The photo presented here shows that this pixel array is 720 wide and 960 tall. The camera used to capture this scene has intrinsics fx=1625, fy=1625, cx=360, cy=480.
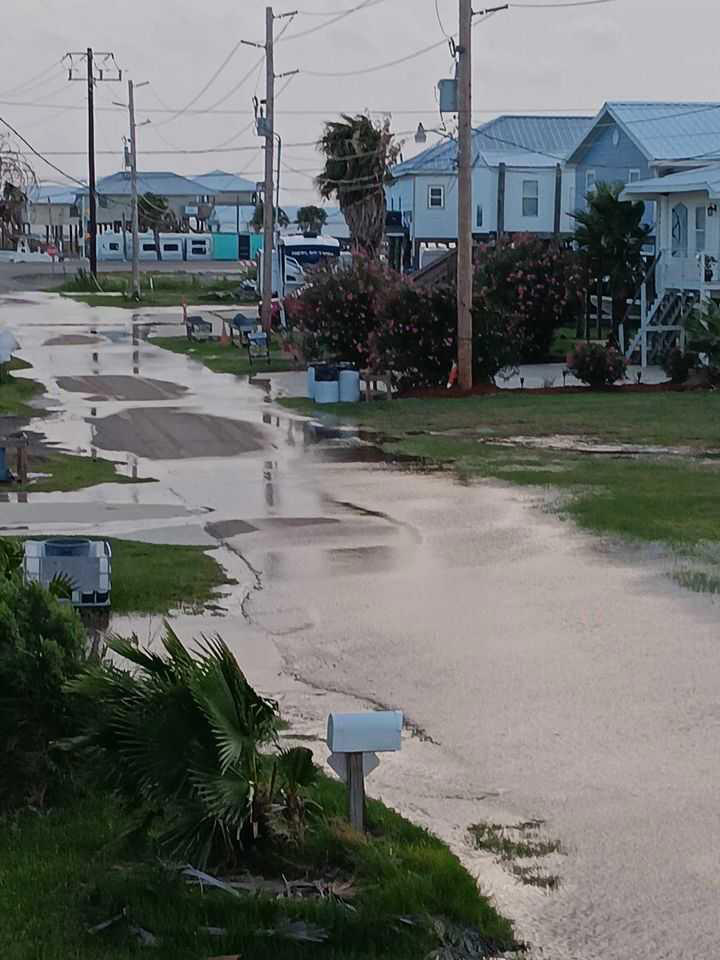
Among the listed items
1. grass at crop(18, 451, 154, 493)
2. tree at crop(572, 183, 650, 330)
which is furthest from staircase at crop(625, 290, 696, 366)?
grass at crop(18, 451, 154, 493)

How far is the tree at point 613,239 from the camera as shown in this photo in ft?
125

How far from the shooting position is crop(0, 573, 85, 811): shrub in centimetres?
756

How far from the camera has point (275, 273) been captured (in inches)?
2446

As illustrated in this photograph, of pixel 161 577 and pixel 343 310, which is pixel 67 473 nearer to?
pixel 161 577

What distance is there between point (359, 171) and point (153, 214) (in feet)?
209

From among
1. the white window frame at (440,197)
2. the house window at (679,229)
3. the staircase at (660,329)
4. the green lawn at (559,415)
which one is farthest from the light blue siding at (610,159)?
the white window frame at (440,197)

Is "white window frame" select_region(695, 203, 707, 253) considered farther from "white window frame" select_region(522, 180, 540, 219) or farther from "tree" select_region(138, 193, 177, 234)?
"tree" select_region(138, 193, 177, 234)

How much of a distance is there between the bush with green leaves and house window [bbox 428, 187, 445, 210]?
63422 mm

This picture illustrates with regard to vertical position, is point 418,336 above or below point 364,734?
above

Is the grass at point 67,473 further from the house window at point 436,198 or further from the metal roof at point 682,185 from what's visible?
the house window at point 436,198

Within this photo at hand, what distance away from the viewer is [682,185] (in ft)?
122

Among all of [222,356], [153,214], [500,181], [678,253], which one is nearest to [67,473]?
[222,356]

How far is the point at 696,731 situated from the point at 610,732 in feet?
1.62

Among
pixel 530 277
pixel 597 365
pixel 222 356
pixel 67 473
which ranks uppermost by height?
pixel 530 277
